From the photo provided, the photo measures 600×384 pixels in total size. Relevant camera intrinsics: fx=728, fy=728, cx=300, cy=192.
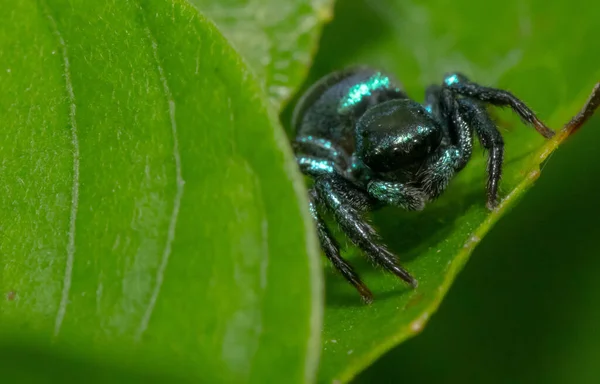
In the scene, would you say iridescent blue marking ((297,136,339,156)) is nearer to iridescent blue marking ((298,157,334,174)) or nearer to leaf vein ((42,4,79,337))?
iridescent blue marking ((298,157,334,174))

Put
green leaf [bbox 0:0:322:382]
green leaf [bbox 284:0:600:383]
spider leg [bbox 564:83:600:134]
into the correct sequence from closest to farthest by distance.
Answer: green leaf [bbox 0:0:322:382], green leaf [bbox 284:0:600:383], spider leg [bbox 564:83:600:134]

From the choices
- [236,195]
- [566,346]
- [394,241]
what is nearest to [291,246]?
[236,195]

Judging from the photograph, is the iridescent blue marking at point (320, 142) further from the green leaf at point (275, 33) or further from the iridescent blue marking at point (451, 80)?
the iridescent blue marking at point (451, 80)

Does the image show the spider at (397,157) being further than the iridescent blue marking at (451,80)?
No

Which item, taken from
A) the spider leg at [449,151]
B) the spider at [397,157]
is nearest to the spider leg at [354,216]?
the spider at [397,157]

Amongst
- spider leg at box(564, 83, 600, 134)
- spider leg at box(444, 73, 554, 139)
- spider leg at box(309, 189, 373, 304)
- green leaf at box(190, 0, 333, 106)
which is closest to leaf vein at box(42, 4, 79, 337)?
spider leg at box(309, 189, 373, 304)
